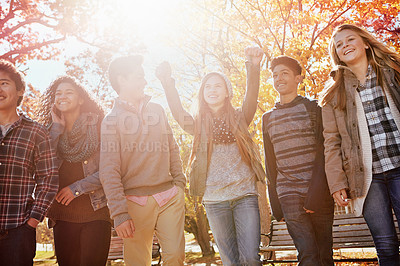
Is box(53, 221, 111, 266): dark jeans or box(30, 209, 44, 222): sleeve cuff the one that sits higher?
box(30, 209, 44, 222): sleeve cuff

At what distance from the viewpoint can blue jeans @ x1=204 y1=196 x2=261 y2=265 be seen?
10.3ft

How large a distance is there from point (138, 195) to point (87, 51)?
14.0 m

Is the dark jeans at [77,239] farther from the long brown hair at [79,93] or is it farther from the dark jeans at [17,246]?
the long brown hair at [79,93]

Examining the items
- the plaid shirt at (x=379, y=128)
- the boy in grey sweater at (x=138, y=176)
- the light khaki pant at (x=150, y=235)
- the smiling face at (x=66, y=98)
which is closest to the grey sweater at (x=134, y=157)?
the boy in grey sweater at (x=138, y=176)

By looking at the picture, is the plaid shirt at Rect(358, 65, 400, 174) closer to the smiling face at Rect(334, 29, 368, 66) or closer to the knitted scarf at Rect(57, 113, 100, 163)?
the smiling face at Rect(334, 29, 368, 66)

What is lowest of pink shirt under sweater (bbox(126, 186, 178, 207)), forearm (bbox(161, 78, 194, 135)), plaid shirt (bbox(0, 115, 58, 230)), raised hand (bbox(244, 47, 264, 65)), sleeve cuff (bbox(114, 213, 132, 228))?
sleeve cuff (bbox(114, 213, 132, 228))

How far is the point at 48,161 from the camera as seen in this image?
10.6 ft

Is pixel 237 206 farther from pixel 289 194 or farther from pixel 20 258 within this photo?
pixel 20 258

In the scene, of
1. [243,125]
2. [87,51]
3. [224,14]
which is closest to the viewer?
[243,125]

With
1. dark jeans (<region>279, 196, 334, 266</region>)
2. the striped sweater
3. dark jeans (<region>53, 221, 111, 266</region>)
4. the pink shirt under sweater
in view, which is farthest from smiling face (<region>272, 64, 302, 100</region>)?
dark jeans (<region>53, 221, 111, 266</region>)

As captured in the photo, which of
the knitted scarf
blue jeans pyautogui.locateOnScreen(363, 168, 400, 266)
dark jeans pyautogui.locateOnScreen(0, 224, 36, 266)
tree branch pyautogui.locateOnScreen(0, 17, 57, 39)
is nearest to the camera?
blue jeans pyautogui.locateOnScreen(363, 168, 400, 266)

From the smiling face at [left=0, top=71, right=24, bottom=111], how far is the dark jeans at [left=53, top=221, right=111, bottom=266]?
1.21m

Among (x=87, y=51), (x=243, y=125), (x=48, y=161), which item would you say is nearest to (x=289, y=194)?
(x=243, y=125)

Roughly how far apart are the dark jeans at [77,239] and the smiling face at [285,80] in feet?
7.46
